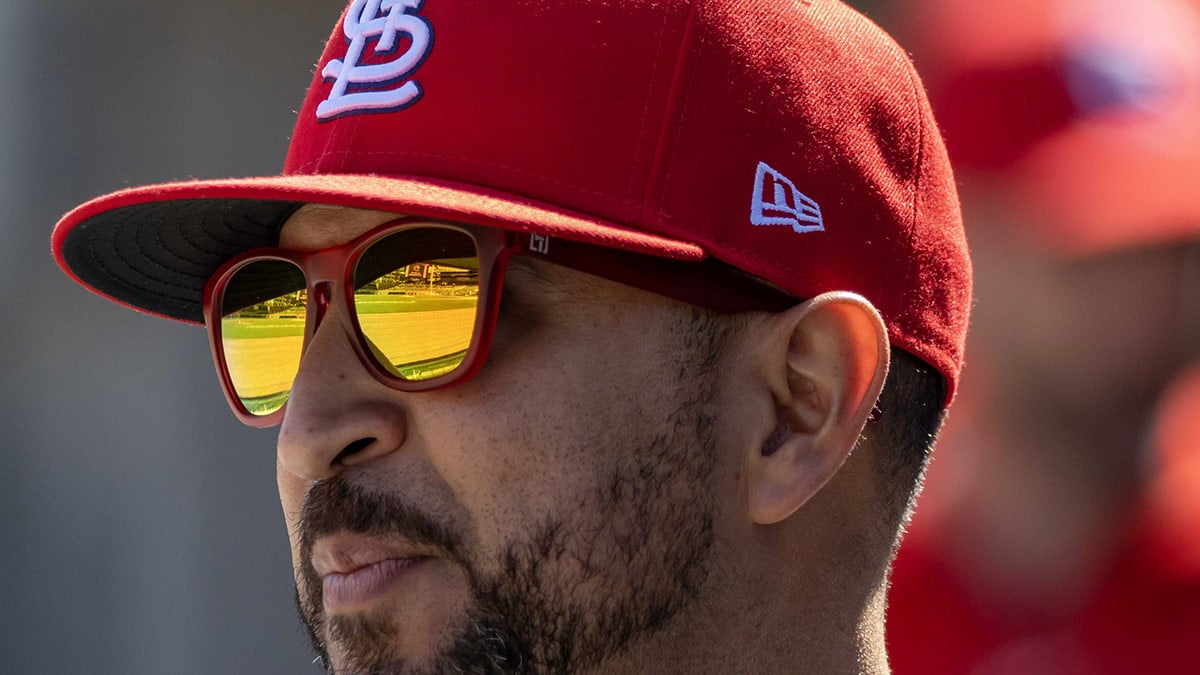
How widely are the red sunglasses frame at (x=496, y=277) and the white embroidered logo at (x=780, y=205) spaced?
72mm

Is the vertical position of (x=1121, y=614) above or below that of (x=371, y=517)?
below

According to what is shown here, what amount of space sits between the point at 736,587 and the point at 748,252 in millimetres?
391

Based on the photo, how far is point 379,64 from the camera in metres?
1.73

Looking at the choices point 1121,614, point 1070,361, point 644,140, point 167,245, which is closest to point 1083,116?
point 1070,361

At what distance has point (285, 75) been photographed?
3525 millimetres

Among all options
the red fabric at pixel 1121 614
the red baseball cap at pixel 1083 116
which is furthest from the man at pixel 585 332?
the red baseball cap at pixel 1083 116

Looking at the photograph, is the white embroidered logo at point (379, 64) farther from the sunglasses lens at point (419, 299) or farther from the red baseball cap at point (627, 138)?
the sunglasses lens at point (419, 299)

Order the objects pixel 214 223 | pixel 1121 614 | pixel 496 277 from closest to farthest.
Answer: pixel 496 277 < pixel 214 223 < pixel 1121 614

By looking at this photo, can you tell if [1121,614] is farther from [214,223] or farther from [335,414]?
[214,223]

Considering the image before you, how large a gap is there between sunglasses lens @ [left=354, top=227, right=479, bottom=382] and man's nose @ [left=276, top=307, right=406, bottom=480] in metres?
0.05

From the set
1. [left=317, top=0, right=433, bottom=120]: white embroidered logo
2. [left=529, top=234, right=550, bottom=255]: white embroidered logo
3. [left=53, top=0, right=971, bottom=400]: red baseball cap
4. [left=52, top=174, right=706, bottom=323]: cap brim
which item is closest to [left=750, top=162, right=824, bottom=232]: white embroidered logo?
[left=53, top=0, right=971, bottom=400]: red baseball cap

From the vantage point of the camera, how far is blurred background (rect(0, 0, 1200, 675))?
9.66ft

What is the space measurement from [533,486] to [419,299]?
25 centimetres

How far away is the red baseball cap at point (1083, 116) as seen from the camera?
301 centimetres
